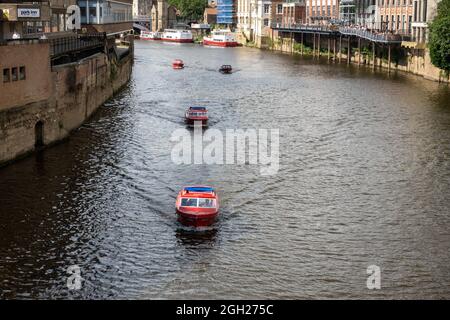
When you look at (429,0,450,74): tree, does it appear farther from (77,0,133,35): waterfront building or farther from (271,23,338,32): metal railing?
(271,23,338,32): metal railing

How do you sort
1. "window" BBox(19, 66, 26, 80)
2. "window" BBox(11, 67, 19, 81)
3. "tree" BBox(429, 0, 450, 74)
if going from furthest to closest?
"tree" BBox(429, 0, 450, 74), "window" BBox(19, 66, 26, 80), "window" BBox(11, 67, 19, 81)

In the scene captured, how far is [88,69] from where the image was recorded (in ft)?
247

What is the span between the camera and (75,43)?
81.2m

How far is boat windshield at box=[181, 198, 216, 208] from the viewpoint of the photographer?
44.1 metres

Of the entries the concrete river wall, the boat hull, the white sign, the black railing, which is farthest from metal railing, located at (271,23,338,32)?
the white sign

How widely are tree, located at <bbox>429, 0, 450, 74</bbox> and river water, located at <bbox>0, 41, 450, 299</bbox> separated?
15960 mm

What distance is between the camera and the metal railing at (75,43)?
69406 mm

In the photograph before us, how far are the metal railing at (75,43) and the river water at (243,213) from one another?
6.96 m

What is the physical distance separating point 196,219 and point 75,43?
1700 inches

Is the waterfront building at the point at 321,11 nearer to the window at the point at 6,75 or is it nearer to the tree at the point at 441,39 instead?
the tree at the point at 441,39

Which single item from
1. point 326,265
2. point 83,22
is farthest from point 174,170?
point 83,22

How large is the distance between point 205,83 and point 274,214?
225 feet

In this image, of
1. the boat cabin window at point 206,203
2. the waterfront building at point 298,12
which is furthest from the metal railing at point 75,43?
the waterfront building at point 298,12

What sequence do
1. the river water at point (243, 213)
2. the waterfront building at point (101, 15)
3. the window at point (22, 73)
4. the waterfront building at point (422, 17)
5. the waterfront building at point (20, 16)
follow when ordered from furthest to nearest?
1. the waterfront building at point (422, 17)
2. the waterfront building at point (101, 15)
3. the waterfront building at point (20, 16)
4. the window at point (22, 73)
5. the river water at point (243, 213)
